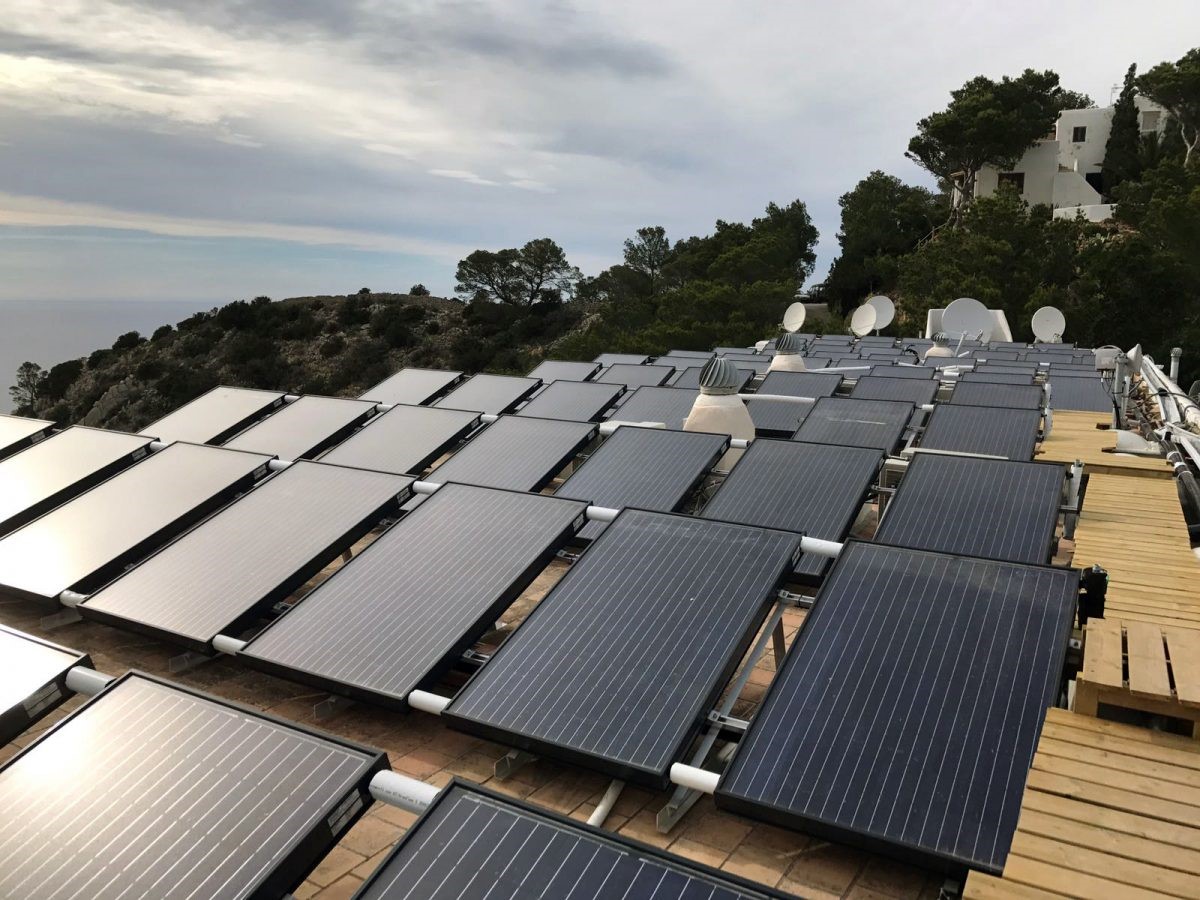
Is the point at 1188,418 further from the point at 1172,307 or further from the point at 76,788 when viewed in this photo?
the point at 1172,307

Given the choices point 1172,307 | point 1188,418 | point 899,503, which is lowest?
point 899,503

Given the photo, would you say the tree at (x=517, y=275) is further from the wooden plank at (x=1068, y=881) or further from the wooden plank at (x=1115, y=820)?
the wooden plank at (x=1068, y=881)

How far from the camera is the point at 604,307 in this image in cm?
7688

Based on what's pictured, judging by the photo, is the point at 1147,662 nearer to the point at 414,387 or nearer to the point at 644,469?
the point at 644,469

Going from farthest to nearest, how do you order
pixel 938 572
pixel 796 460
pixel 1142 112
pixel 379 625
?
pixel 1142 112 → pixel 796 460 → pixel 379 625 → pixel 938 572

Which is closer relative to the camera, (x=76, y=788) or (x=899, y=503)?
(x=76, y=788)

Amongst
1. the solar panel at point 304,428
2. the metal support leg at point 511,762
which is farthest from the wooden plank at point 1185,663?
the solar panel at point 304,428

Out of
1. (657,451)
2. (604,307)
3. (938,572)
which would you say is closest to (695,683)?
(938,572)

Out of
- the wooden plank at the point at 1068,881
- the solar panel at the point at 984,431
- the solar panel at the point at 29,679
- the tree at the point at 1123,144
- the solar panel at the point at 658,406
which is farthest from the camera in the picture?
the tree at the point at 1123,144

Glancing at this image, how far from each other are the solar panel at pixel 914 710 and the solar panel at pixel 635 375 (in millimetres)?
12749

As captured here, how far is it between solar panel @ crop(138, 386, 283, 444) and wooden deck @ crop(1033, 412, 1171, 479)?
11.5 meters

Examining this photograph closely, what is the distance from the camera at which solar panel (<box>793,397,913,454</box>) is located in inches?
366

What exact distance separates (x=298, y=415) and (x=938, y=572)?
10294 mm

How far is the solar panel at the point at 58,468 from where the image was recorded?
8.98 meters
